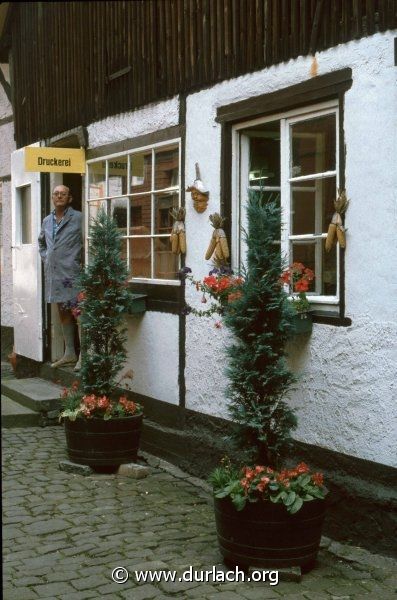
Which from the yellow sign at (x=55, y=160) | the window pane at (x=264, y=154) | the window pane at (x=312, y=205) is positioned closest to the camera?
the window pane at (x=312, y=205)

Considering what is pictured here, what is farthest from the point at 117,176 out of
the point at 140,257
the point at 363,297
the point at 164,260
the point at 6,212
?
the point at 6,212

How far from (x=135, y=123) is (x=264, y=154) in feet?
6.65

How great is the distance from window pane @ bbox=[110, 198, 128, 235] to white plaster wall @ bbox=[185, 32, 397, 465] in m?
2.92

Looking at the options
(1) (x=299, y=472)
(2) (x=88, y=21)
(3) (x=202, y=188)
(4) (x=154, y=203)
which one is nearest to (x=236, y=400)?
(1) (x=299, y=472)

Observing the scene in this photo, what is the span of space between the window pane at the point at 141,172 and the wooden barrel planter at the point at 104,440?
217 cm

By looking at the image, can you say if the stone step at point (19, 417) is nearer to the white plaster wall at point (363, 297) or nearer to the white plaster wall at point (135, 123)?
the white plaster wall at point (135, 123)

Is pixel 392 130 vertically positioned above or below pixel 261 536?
above

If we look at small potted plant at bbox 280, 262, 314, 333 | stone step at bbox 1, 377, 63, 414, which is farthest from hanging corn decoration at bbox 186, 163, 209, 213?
stone step at bbox 1, 377, 63, 414

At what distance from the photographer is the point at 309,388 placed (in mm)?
5551

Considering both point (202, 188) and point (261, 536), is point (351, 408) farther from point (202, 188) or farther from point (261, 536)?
point (202, 188)

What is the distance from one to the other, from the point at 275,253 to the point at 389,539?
1.65m

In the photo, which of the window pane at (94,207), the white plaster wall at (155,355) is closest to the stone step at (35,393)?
the white plaster wall at (155,355)

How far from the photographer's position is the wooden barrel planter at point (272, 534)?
4.58 meters

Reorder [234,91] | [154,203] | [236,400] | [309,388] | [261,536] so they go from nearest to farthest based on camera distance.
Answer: [261,536] < [236,400] < [309,388] < [234,91] < [154,203]
